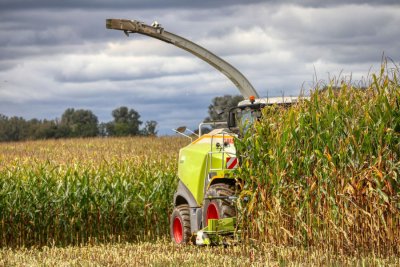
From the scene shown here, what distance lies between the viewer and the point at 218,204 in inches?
440

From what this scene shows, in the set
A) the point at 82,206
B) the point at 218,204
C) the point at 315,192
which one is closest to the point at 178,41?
the point at 82,206

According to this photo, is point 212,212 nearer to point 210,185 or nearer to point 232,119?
point 210,185

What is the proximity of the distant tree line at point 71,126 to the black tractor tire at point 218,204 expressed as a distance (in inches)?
1914

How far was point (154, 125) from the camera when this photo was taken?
2105 inches

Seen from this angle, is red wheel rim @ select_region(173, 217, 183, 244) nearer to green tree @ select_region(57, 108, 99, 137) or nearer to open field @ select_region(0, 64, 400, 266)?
open field @ select_region(0, 64, 400, 266)

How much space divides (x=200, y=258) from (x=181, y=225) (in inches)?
101

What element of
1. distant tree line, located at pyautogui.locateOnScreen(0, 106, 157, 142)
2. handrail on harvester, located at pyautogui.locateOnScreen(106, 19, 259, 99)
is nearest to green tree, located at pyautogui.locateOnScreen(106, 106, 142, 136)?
distant tree line, located at pyautogui.locateOnScreen(0, 106, 157, 142)

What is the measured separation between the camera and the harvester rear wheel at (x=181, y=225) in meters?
12.5

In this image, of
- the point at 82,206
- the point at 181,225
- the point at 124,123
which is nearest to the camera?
the point at 181,225

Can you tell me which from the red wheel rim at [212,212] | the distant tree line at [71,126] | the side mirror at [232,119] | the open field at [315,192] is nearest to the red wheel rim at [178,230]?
the open field at [315,192]

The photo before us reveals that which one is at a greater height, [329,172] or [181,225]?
[329,172]

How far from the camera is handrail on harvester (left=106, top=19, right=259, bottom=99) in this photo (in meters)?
22.4

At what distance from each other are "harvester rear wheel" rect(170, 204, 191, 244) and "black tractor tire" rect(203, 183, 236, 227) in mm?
1080

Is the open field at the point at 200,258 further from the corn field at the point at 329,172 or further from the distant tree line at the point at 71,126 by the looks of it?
the distant tree line at the point at 71,126
